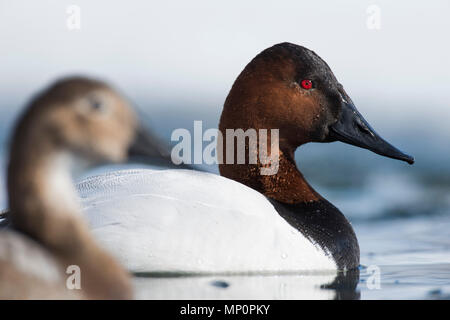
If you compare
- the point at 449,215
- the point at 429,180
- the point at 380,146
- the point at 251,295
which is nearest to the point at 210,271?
the point at 251,295

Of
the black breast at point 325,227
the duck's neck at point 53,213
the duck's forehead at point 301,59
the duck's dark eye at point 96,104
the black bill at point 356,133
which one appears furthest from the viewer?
the black bill at point 356,133

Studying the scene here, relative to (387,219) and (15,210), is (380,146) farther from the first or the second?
(15,210)

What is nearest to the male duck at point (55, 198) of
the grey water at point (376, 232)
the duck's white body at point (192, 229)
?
the grey water at point (376, 232)

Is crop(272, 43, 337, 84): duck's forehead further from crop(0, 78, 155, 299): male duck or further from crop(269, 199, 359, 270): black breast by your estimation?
crop(0, 78, 155, 299): male duck

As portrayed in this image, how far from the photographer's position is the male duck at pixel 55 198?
12.4 feet

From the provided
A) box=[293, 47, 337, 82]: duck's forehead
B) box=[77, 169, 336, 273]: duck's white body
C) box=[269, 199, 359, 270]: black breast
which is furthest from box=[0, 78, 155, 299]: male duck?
box=[293, 47, 337, 82]: duck's forehead

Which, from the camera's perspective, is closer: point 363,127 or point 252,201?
point 252,201

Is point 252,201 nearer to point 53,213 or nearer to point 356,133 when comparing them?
point 356,133

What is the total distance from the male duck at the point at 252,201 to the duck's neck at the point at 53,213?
2.06m

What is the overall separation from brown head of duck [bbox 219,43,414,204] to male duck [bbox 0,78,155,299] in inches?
112

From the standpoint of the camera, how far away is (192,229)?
235 inches

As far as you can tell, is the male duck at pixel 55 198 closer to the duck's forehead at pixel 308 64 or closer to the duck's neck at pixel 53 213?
the duck's neck at pixel 53 213

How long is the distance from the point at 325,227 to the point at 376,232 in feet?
9.07

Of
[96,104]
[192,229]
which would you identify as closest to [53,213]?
[96,104]
